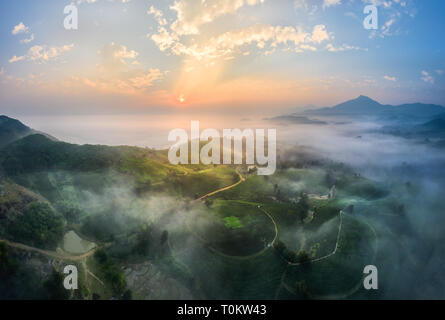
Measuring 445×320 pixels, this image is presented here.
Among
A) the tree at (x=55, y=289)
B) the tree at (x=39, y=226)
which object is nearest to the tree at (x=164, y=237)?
the tree at (x=55, y=289)

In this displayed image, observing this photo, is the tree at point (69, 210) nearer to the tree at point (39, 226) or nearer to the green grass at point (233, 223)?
the tree at point (39, 226)

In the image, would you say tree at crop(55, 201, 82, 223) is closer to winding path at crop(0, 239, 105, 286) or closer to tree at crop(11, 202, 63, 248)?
tree at crop(11, 202, 63, 248)

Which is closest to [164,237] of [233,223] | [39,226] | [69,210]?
[233,223]

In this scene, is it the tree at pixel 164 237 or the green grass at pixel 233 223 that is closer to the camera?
the tree at pixel 164 237

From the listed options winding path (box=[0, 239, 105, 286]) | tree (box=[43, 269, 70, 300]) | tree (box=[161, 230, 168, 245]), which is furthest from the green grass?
tree (box=[43, 269, 70, 300])

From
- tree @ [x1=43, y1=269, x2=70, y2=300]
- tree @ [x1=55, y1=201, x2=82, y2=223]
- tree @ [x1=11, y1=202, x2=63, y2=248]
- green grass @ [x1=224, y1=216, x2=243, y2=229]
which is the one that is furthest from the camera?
tree @ [x1=55, y1=201, x2=82, y2=223]

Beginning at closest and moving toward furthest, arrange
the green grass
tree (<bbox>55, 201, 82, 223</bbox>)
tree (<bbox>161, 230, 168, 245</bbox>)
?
1. tree (<bbox>161, 230, 168, 245</bbox>)
2. the green grass
3. tree (<bbox>55, 201, 82, 223</bbox>)

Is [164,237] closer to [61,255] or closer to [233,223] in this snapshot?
[233,223]

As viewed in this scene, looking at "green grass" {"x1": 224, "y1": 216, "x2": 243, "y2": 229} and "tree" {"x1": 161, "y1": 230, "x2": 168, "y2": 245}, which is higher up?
"green grass" {"x1": 224, "y1": 216, "x2": 243, "y2": 229}
